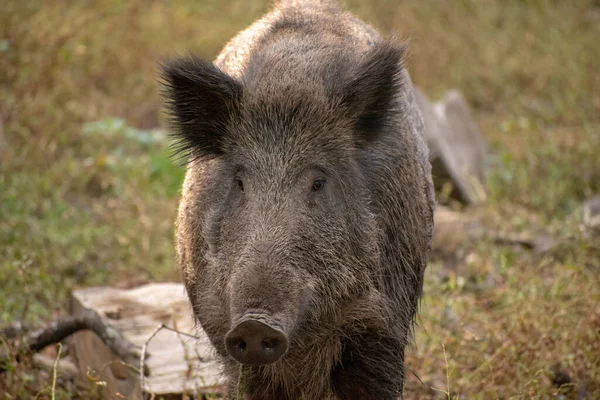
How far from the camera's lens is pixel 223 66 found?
4547mm

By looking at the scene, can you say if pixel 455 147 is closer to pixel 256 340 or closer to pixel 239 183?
pixel 239 183

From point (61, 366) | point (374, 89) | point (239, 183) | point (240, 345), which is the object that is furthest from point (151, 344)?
point (374, 89)

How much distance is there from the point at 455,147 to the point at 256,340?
6.70 meters

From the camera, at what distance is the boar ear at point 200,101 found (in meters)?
3.71

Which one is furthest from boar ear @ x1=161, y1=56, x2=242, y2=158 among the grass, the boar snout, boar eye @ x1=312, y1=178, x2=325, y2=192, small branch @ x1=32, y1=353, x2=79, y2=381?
small branch @ x1=32, y1=353, x2=79, y2=381

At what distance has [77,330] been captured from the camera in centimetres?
493

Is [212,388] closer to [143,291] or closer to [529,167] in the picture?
[143,291]

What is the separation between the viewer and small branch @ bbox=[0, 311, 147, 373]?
4578 millimetres

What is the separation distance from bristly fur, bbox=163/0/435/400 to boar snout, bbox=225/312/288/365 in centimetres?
28

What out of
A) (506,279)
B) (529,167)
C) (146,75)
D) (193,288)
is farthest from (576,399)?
(146,75)

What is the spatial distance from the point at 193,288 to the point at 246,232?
80 cm

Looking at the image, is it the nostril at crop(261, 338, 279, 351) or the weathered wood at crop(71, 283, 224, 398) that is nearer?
the nostril at crop(261, 338, 279, 351)

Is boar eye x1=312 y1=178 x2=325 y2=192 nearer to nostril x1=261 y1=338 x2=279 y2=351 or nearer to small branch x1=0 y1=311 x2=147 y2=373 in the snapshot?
nostril x1=261 y1=338 x2=279 y2=351

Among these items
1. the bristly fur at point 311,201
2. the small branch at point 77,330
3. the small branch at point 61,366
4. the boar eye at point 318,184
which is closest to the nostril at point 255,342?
the bristly fur at point 311,201
